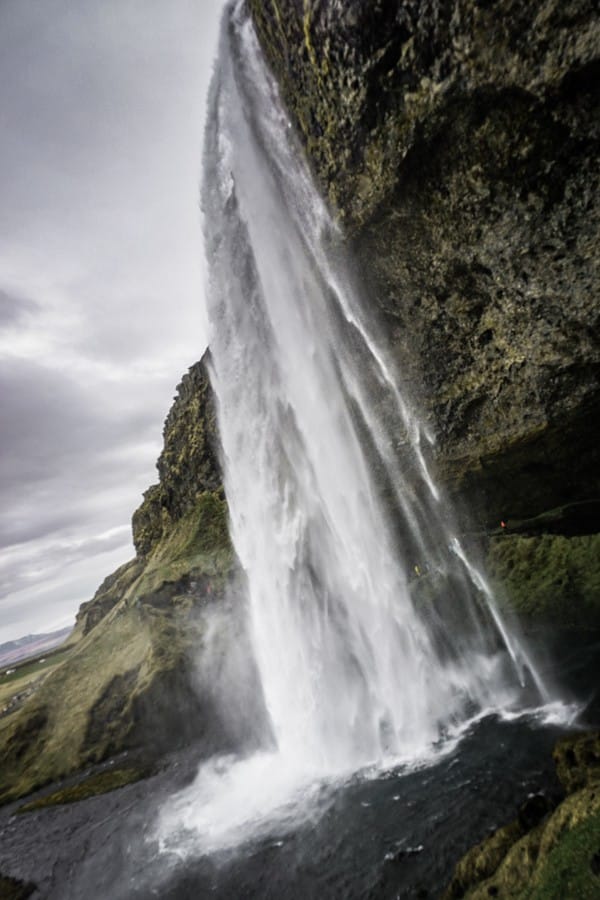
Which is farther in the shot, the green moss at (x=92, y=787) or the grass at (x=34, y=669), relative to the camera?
the grass at (x=34, y=669)

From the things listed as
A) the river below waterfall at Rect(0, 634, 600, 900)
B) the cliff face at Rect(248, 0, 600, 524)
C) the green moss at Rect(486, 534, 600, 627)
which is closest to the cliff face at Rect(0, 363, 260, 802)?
the river below waterfall at Rect(0, 634, 600, 900)

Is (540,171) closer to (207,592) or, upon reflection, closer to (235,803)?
(235,803)

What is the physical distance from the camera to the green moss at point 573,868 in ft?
16.9

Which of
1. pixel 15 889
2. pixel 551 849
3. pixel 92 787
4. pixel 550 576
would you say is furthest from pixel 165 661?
pixel 551 849

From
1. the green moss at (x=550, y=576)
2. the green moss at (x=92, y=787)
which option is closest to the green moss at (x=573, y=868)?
the green moss at (x=550, y=576)

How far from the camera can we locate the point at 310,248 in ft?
56.4

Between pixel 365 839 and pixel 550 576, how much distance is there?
523 inches

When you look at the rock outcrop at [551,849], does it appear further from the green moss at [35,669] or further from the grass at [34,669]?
the grass at [34,669]

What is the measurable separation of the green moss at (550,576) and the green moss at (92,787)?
18114mm

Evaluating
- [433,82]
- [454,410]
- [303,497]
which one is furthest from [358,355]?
[433,82]

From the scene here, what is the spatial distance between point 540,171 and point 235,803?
20017 mm

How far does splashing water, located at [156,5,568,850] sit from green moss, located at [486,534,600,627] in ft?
4.21

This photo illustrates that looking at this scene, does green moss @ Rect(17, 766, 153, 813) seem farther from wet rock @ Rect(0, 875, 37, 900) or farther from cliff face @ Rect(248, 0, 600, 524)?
cliff face @ Rect(248, 0, 600, 524)

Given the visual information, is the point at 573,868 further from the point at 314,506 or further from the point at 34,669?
the point at 34,669
